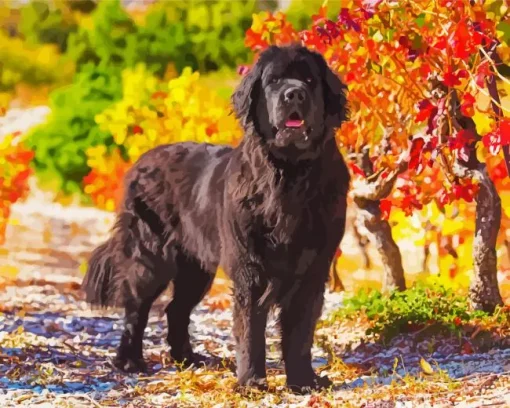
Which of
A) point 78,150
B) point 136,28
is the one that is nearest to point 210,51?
point 136,28

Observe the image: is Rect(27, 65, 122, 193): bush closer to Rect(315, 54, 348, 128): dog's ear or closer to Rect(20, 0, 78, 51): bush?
Rect(20, 0, 78, 51): bush

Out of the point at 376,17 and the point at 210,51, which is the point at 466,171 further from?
the point at 210,51

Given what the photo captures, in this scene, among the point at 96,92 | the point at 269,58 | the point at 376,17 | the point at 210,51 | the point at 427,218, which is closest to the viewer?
the point at 269,58

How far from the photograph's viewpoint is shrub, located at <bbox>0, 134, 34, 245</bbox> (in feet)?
16.1

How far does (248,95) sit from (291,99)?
25 cm

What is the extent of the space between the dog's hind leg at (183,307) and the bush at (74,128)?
2.85 m

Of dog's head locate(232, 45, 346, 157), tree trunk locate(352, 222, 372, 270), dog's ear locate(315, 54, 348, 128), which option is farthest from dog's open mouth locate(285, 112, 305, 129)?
tree trunk locate(352, 222, 372, 270)

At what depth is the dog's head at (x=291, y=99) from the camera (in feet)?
9.94

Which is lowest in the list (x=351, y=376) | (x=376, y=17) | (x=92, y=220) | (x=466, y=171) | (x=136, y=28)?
(x=351, y=376)

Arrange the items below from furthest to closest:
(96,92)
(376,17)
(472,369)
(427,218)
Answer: (96,92) < (427,218) < (376,17) < (472,369)

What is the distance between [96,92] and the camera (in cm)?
696

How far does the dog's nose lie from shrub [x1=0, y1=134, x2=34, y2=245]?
243cm

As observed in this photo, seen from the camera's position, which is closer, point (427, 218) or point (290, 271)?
point (290, 271)

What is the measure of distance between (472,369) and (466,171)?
Answer: 102 cm
